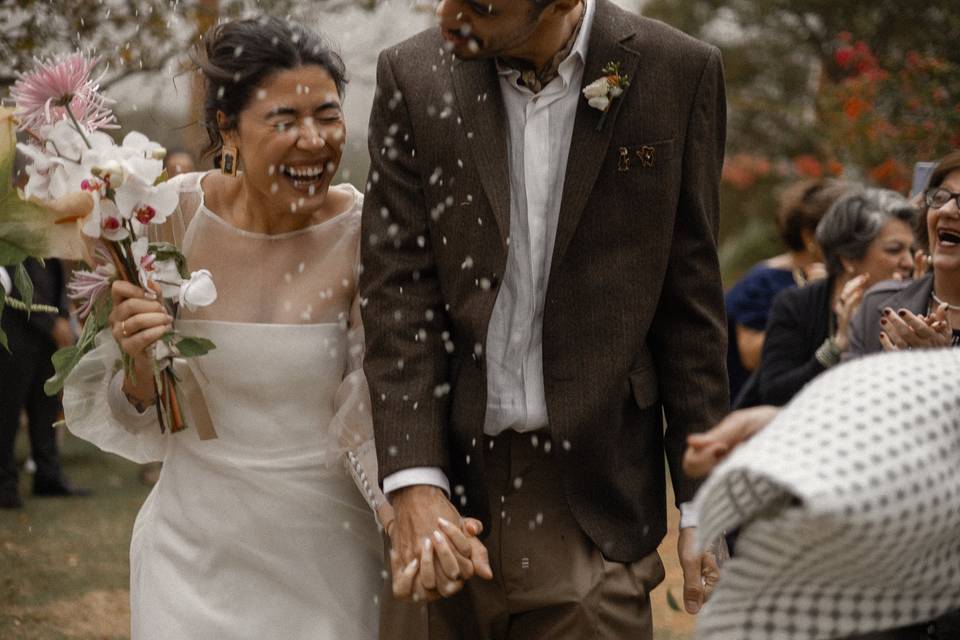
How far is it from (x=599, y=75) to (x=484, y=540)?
1212mm

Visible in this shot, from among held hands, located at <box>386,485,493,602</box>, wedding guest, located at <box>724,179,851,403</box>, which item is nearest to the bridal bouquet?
held hands, located at <box>386,485,493,602</box>

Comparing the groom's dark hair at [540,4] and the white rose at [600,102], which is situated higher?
the groom's dark hair at [540,4]

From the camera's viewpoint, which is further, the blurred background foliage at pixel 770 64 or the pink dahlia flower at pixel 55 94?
the blurred background foliage at pixel 770 64

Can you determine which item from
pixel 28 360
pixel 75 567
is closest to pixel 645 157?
pixel 75 567

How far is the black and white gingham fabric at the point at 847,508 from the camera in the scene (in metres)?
2.25

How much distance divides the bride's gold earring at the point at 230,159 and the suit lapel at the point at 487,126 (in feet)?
3.06

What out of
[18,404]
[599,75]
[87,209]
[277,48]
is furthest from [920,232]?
[18,404]

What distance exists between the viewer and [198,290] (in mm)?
4039

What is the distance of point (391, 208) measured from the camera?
3781 millimetres

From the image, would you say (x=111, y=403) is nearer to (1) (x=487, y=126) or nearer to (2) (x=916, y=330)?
(1) (x=487, y=126)

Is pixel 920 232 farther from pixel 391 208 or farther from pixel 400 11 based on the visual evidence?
pixel 400 11

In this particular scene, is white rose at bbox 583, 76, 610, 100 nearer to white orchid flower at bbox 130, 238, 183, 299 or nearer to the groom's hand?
the groom's hand

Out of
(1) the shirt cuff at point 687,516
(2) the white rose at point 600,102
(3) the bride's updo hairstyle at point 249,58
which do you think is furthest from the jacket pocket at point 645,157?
(3) the bride's updo hairstyle at point 249,58

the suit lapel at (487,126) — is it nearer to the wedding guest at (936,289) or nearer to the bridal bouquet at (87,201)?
the bridal bouquet at (87,201)
